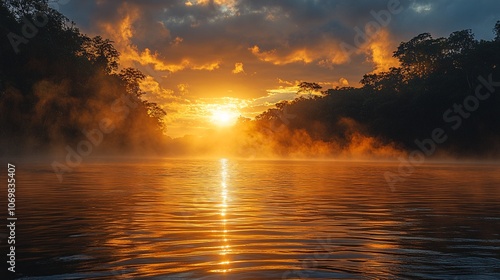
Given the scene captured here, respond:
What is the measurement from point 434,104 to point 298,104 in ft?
167

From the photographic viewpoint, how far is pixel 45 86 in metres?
68.6

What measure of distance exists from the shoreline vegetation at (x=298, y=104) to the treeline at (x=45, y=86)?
141 millimetres

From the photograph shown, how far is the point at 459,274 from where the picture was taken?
23.4 ft

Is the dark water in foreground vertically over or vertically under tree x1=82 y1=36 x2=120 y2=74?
under

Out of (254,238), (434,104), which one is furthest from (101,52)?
(254,238)

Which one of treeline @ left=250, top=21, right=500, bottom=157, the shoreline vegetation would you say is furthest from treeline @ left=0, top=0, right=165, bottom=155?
treeline @ left=250, top=21, right=500, bottom=157

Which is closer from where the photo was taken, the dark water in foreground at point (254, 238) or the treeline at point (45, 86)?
the dark water in foreground at point (254, 238)

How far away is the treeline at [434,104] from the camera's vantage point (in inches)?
3255

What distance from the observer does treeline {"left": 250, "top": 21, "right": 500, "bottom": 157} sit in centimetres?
8269

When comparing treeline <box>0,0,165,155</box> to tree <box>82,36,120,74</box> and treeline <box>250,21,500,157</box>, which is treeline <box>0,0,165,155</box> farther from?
treeline <box>250,21,500,157</box>

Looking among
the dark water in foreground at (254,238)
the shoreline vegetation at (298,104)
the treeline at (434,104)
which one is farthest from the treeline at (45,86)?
the dark water in foreground at (254,238)

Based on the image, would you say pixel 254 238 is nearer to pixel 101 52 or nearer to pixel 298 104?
pixel 101 52

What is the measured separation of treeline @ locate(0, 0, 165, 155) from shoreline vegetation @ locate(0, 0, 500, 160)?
0.14 m

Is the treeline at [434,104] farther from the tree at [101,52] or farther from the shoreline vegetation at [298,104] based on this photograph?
the tree at [101,52]
